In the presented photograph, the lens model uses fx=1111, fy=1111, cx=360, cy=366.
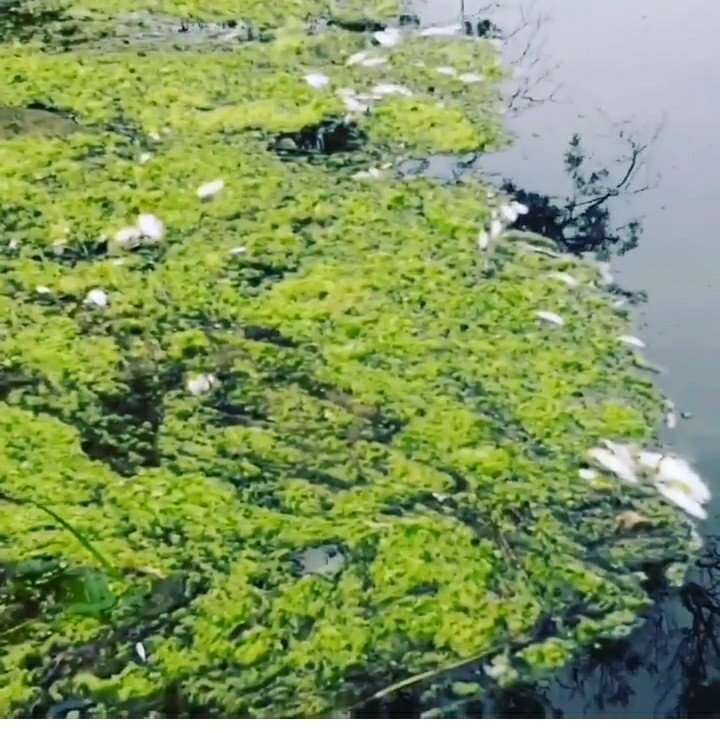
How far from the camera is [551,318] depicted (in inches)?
75.0

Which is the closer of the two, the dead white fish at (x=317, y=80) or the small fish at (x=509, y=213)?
the small fish at (x=509, y=213)

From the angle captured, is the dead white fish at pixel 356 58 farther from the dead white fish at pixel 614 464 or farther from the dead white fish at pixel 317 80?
the dead white fish at pixel 614 464

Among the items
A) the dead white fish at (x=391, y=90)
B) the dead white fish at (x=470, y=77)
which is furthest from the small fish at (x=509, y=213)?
the dead white fish at (x=470, y=77)

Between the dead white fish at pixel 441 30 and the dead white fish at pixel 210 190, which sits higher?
the dead white fish at pixel 441 30

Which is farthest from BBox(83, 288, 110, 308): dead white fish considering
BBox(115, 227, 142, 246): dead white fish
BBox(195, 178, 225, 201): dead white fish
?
BBox(195, 178, 225, 201): dead white fish

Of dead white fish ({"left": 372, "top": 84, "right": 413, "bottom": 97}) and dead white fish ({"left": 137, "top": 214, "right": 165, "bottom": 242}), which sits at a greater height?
dead white fish ({"left": 372, "top": 84, "right": 413, "bottom": 97})

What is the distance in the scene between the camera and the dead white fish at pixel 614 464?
159 cm

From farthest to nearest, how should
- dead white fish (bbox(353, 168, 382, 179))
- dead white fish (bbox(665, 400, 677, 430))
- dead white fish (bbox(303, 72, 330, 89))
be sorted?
dead white fish (bbox(303, 72, 330, 89)) → dead white fish (bbox(353, 168, 382, 179)) → dead white fish (bbox(665, 400, 677, 430))

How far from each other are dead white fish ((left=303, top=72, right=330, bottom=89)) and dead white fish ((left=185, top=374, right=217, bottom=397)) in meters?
1.18

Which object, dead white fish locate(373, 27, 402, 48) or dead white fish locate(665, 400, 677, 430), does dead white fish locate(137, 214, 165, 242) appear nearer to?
dead white fish locate(665, 400, 677, 430)

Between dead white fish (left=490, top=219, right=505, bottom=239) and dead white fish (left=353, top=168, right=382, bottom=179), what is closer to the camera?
dead white fish (left=490, top=219, right=505, bottom=239)

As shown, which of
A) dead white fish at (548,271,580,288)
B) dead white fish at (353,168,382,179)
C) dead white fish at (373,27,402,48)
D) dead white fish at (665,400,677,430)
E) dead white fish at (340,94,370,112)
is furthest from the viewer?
dead white fish at (373,27,402,48)

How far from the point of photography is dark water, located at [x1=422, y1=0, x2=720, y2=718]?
1.35 meters

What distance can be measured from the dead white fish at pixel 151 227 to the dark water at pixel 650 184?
2.44ft
